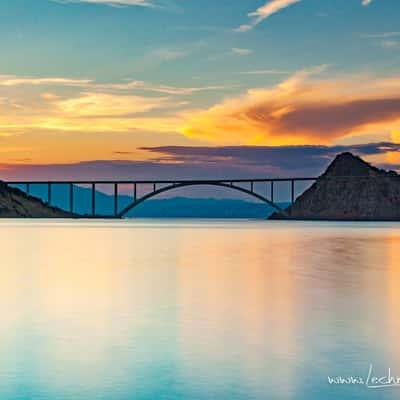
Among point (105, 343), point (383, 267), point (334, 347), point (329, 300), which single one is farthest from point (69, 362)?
point (383, 267)

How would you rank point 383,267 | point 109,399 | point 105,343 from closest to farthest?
point 109,399, point 105,343, point 383,267

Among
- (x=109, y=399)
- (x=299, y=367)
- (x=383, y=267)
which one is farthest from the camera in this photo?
(x=383, y=267)

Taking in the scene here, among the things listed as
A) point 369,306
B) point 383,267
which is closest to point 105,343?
point 369,306

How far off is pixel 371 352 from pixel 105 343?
5582 mm

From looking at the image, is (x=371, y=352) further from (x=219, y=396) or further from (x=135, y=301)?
(x=135, y=301)

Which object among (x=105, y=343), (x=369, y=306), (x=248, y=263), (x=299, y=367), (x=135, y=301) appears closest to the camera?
(x=299, y=367)

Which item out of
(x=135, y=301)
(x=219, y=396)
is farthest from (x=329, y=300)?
(x=219, y=396)

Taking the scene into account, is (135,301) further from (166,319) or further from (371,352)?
(371,352)

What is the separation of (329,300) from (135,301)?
243 inches

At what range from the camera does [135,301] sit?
79.1 feet

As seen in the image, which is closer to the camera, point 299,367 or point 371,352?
point 299,367

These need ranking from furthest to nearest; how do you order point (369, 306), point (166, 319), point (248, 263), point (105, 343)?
point (248, 263)
point (369, 306)
point (166, 319)
point (105, 343)

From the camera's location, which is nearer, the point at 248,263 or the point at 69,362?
the point at 69,362

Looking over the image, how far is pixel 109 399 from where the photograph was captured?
458 inches
